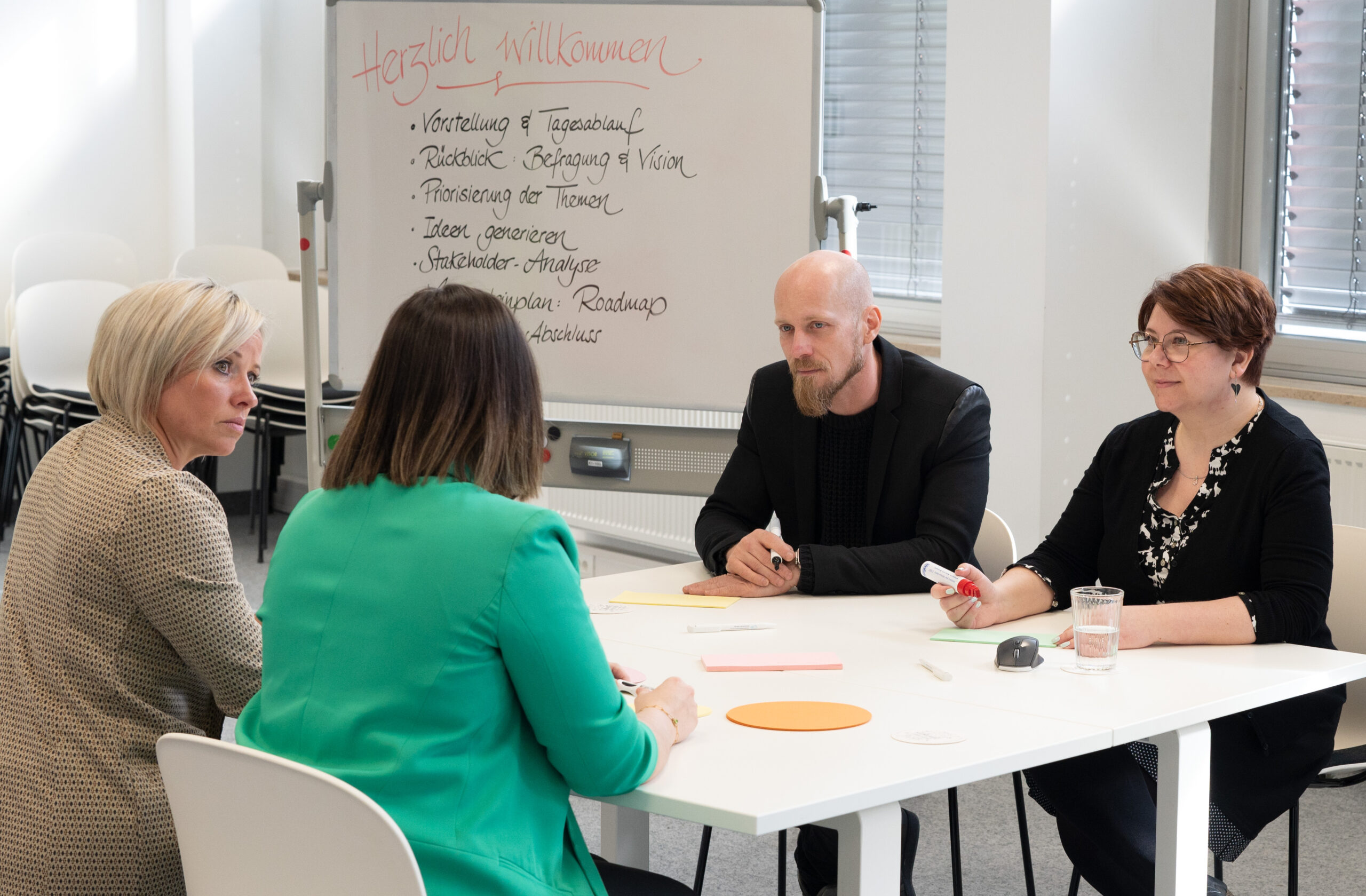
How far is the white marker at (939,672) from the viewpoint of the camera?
1698 mm

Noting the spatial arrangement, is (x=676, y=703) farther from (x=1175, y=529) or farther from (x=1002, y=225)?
(x=1002, y=225)

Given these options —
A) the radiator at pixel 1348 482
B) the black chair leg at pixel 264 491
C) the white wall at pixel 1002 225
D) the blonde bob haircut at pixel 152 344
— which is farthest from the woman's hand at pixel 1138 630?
the black chair leg at pixel 264 491

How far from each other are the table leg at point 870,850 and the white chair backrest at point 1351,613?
1.11m

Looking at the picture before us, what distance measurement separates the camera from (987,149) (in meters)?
3.51

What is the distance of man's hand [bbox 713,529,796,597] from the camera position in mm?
2193

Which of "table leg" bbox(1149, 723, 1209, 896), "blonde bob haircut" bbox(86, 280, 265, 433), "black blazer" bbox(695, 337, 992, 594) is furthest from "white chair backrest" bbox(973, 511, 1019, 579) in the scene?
"blonde bob haircut" bbox(86, 280, 265, 433)

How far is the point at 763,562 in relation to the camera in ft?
7.22

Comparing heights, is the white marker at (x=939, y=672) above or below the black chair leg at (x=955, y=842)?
above

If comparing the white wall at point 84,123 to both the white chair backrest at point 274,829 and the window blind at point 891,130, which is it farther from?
the white chair backrest at point 274,829

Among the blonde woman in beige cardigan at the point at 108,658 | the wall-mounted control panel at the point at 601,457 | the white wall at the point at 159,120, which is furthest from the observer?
the white wall at the point at 159,120

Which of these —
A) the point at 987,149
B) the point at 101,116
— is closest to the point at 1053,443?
the point at 987,149

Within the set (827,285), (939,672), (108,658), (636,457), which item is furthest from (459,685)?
(636,457)

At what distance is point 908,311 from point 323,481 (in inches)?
126

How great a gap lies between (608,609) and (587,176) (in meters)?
1.37
